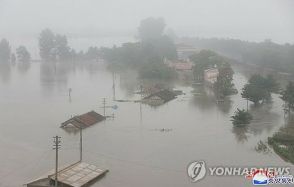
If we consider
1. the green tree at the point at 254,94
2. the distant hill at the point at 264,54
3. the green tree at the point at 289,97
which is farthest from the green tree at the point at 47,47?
the green tree at the point at 289,97

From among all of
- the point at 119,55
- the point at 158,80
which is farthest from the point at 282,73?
the point at 119,55

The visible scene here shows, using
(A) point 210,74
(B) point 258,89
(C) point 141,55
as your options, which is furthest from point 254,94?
(C) point 141,55

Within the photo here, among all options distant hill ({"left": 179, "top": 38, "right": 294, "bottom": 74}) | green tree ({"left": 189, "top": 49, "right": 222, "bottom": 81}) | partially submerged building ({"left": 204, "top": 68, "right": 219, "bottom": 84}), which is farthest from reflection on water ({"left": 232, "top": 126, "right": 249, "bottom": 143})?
distant hill ({"left": 179, "top": 38, "right": 294, "bottom": 74})

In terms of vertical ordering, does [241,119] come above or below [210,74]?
below

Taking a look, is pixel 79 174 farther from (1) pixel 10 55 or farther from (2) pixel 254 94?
(1) pixel 10 55

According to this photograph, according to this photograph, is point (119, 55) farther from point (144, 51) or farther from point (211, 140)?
point (211, 140)

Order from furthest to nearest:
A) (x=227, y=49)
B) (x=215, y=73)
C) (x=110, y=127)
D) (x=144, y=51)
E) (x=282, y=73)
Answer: (x=227, y=49)
(x=144, y=51)
(x=282, y=73)
(x=215, y=73)
(x=110, y=127)
